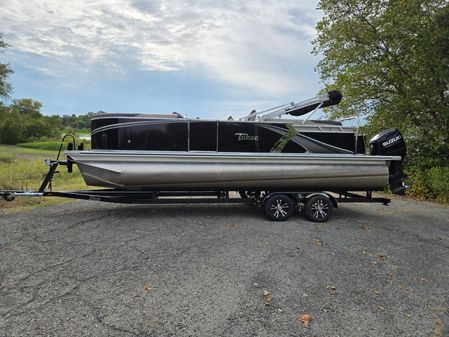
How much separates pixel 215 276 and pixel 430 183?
29.2 feet

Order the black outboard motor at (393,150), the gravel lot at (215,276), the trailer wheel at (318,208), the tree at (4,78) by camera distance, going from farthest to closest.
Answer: the tree at (4,78) → the black outboard motor at (393,150) → the trailer wheel at (318,208) → the gravel lot at (215,276)

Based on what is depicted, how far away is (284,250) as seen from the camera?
525 cm

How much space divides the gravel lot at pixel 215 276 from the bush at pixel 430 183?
3774 millimetres

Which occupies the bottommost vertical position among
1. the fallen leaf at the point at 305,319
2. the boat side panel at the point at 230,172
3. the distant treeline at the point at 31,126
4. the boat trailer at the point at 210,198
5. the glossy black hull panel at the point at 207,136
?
the fallen leaf at the point at 305,319

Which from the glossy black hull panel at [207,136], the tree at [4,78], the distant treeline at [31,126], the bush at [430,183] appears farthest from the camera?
the distant treeline at [31,126]

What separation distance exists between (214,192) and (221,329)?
163 inches

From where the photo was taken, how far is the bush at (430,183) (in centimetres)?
1015

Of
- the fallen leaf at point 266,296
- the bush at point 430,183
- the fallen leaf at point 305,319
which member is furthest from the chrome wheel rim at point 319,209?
the bush at point 430,183

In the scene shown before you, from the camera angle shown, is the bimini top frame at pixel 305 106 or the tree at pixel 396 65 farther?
the tree at pixel 396 65

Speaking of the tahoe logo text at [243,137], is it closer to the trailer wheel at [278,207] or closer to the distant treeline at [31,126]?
the trailer wheel at [278,207]

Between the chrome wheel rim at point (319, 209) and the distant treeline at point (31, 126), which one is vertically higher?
→ the distant treeline at point (31, 126)

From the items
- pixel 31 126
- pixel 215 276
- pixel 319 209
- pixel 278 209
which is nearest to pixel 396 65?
pixel 319 209

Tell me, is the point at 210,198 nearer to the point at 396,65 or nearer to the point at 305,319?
the point at 305,319

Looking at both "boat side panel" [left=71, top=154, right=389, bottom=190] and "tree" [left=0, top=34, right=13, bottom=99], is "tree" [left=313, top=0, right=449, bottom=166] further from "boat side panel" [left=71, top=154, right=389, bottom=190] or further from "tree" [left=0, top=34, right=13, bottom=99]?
"tree" [left=0, top=34, right=13, bottom=99]
